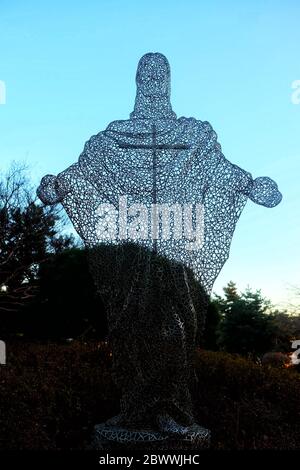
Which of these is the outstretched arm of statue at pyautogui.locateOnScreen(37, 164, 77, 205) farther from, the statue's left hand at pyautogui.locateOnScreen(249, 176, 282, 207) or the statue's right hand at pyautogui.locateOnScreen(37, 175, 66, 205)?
the statue's left hand at pyautogui.locateOnScreen(249, 176, 282, 207)

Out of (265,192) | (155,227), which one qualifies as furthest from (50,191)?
(265,192)

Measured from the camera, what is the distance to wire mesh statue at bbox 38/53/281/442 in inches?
217

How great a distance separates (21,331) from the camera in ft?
49.8

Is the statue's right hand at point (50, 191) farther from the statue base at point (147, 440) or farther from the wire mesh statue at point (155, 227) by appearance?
the statue base at point (147, 440)

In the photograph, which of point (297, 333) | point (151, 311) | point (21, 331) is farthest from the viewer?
point (297, 333)

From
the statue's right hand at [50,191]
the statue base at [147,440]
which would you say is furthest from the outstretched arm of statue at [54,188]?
the statue base at [147,440]

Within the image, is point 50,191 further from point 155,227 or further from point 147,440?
point 147,440

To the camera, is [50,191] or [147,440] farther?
[50,191]

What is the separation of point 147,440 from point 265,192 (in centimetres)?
252

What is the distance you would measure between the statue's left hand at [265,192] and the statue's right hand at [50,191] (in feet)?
5.96

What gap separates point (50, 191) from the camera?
576cm
